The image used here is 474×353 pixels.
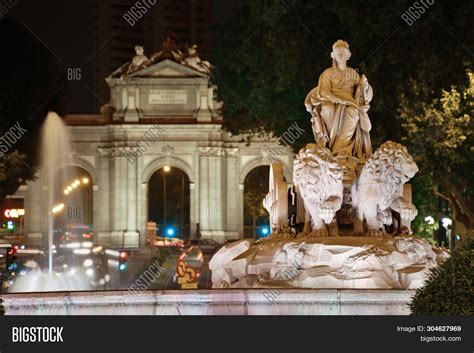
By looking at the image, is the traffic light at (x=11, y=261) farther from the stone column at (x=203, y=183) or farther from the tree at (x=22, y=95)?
the stone column at (x=203, y=183)

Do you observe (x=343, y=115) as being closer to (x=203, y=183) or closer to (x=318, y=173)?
(x=318, y=173)

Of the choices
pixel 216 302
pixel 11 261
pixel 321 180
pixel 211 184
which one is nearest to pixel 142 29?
pixel 211 184

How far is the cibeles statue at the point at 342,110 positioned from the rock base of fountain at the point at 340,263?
2112mm

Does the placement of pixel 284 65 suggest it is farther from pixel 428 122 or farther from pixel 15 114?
pixel 15 114

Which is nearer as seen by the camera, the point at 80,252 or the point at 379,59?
the point at 379,59

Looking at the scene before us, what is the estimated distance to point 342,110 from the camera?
70.8 ft

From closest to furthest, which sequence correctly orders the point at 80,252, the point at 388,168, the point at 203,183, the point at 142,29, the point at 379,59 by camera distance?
the point at 388,168, the point at 379,59, the point at 80,252, the point at 203,183, the point at 142,29

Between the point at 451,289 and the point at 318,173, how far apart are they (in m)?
6.91

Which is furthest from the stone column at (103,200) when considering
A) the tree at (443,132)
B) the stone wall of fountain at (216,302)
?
the stone wall of fountain at (216,302)

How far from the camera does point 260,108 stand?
4372cm

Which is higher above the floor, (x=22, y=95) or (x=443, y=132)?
(x=22, y=95)

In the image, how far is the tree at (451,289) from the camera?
43.9 ft

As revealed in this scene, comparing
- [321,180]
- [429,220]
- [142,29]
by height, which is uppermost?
[142,29]

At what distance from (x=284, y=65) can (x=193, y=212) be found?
41.2 metres
